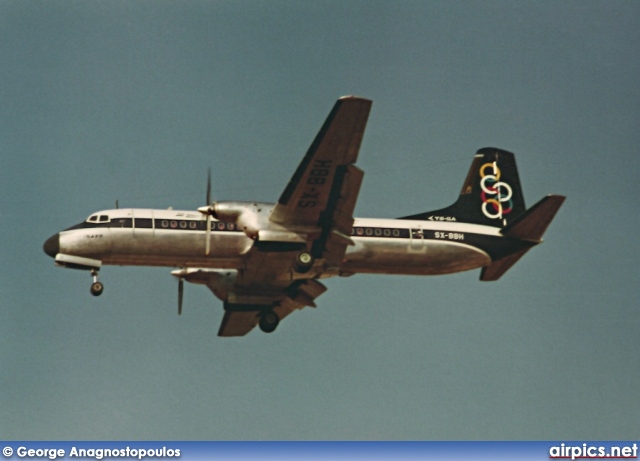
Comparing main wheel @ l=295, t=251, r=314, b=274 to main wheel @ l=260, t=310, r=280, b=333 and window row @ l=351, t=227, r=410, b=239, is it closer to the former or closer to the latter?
window row @ l=351, t=227, r=410, b=239

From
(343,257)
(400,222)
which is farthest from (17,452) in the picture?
(400,222)

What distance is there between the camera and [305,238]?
107 ft

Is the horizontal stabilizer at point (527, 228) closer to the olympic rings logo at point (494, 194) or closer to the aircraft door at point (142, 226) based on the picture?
the olympic rings logo at point (494, 194)

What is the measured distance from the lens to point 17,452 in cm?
2225

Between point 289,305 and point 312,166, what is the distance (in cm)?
846

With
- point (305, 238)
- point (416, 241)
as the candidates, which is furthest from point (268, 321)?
point (416, 241)

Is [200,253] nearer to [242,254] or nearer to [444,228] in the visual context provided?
[242,254]

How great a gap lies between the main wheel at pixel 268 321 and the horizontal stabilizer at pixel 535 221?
919 centimetres

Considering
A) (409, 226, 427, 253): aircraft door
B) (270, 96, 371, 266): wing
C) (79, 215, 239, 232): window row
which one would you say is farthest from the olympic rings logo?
(79, 215, 239, 232): window row

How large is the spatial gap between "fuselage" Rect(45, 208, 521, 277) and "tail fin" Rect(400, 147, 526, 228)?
5.69 feet

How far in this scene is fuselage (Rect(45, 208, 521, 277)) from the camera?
3331 centimetres

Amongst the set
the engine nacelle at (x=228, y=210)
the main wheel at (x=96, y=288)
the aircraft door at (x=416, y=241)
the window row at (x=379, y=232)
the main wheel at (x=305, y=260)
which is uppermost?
the engine nacelle at (x=228, y=210)

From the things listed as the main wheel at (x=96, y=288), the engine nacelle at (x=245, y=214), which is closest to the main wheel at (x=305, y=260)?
the engine nacelle at (x=245, y=214)

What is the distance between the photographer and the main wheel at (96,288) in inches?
1328
